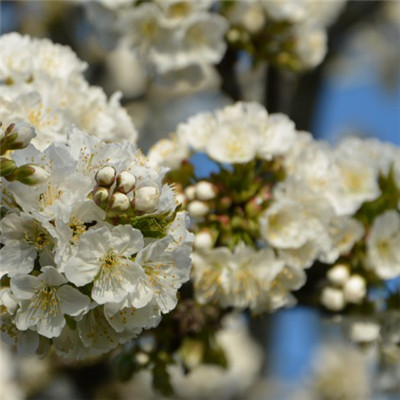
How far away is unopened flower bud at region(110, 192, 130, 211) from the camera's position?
1892mm

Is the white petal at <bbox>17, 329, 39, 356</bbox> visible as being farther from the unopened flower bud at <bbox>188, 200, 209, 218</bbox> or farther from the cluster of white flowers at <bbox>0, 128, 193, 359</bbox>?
the unopened flower bud at <bbox>188, 200, 209, 218</bbox>

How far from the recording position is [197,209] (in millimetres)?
2787

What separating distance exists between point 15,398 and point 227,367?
255cm

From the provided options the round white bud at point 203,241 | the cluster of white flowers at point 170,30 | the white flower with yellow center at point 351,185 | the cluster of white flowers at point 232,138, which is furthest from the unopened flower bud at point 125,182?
the cluster of white flowers at point 170,30

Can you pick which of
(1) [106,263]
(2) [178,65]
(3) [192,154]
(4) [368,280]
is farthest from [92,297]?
(2) [178,65]

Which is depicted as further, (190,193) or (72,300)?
(190,193)

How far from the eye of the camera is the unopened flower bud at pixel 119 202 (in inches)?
74.5

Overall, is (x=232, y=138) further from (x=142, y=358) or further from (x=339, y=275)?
(x=142, y=358)

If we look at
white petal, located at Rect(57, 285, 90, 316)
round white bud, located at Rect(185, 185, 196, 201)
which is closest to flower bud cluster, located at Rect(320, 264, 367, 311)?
round white bud, located at Rect(185, 185, 196, 201)

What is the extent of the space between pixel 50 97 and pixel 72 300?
3.47 feet

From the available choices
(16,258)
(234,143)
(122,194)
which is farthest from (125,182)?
(234,143)

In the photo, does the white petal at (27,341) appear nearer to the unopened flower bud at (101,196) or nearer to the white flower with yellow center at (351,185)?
the unopened flower bud at (101,196)

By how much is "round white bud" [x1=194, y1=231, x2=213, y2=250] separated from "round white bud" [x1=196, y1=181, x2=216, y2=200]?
0.14 m

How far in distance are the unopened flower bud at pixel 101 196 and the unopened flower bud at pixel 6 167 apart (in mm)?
226
